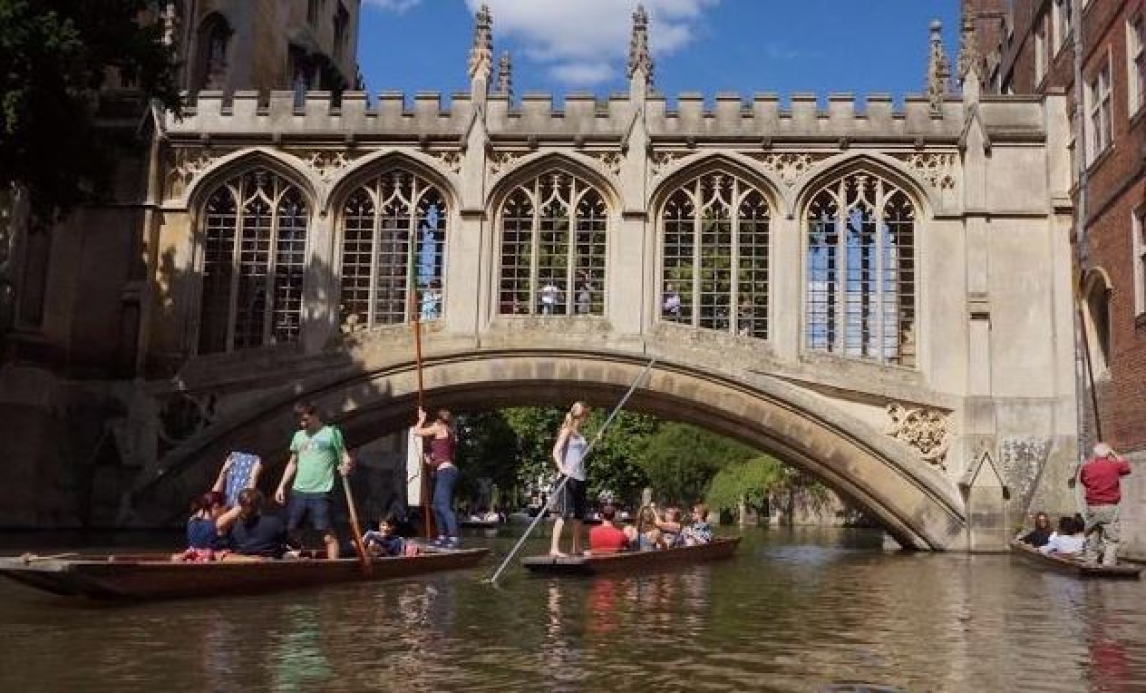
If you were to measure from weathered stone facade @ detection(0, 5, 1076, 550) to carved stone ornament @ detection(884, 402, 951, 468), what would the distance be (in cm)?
3

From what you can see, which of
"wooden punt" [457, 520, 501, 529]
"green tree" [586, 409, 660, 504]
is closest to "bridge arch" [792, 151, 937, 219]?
"green tree" [586, 409, 660, 504]

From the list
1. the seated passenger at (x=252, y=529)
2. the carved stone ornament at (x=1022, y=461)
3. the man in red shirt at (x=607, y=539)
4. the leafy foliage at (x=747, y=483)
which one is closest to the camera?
the seated passenger at (x=252, y=529)

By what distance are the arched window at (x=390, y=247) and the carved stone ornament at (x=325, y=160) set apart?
18.7 inches

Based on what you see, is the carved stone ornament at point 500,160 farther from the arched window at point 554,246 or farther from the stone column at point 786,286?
the stone column at point 786,286

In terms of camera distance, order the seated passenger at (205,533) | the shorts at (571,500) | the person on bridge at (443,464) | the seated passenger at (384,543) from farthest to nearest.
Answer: the person on bridge at (443,464), the shorts at (571,500), the seated passenger at (384,543), the seated passenger at (205,533)

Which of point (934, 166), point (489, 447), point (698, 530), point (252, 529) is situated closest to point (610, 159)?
point (934, 166)

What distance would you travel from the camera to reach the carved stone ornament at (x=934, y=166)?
57.3 feet

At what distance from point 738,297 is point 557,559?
27.6 feet

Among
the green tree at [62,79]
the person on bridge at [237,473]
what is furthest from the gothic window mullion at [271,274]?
the person on bridge at [237,473]

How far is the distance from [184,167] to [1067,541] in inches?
549

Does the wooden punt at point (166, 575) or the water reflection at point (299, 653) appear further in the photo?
the wooden punt at point (166, 575)

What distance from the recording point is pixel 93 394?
17875mm

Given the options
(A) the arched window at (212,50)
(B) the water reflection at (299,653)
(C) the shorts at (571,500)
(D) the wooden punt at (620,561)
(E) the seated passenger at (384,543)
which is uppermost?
(A) the arched window at (212,50)

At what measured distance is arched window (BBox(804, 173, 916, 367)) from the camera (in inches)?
685
